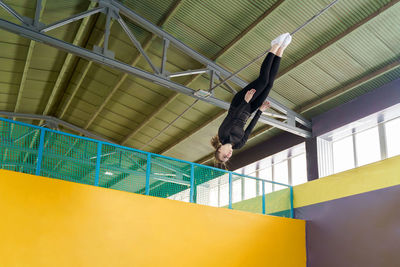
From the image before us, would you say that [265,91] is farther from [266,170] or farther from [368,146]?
[266,170]

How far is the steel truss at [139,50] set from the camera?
6605mm

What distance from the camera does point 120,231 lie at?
6.11 metres

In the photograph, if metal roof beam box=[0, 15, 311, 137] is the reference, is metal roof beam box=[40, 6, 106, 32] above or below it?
above

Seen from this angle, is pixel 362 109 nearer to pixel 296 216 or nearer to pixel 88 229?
pixel 296 216

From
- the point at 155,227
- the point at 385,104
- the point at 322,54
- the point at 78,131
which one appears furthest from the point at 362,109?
the point at 78,131

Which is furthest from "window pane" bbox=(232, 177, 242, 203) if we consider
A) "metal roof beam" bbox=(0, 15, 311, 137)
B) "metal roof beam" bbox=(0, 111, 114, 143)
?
"metal roof beam" bbox=(0, 111, 114, 143)

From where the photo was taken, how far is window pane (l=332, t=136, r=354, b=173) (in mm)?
9266

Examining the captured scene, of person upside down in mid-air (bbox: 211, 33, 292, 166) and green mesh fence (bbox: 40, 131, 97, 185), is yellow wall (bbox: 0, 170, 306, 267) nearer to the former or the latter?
green mesh fence (bbox: 40, 131, 97, 185)

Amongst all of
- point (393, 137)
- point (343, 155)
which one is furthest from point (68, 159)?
point (393, 137)

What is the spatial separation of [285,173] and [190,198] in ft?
15.7

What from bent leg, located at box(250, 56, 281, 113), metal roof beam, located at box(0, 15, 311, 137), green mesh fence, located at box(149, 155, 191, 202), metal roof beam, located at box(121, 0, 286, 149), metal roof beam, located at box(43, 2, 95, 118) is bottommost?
green mesh fence, located at box(149, 155, 191, 202)

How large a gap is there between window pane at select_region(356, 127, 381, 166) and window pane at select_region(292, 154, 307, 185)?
1.76 m

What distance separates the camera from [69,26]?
8.96 metres

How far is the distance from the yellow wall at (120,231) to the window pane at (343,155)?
2.46 metres
